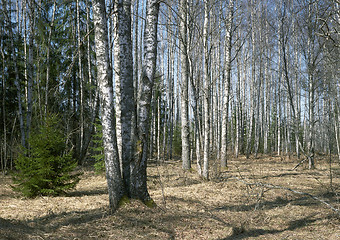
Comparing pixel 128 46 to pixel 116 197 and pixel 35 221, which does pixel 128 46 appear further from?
pixel 35 221

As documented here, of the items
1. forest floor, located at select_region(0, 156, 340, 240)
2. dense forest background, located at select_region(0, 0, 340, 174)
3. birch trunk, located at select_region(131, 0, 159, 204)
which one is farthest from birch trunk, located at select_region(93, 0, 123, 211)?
dense forest background, located at select_region(0, 0, 340, 174)

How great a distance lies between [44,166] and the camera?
6.93 meters

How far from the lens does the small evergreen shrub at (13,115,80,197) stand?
271 inches

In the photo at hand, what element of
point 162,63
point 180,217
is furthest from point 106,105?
point 162,63

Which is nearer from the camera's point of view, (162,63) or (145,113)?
(145,113)

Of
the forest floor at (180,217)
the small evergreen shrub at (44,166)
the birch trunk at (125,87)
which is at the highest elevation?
the birch trunk at (125,87)

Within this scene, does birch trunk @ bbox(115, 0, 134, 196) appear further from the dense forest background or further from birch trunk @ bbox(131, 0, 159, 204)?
the dense forest background

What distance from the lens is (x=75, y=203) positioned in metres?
6.36

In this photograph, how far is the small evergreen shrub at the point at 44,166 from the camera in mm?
6875

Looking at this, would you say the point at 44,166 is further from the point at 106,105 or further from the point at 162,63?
the point at 162,63

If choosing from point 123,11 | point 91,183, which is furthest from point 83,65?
point 123,11

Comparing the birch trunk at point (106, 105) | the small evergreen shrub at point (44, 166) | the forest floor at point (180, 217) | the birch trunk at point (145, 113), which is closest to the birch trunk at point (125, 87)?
the birch trunk at point (145, 113)

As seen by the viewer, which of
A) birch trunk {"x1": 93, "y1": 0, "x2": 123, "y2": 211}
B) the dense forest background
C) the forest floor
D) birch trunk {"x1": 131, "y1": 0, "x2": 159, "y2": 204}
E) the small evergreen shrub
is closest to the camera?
the forest floor

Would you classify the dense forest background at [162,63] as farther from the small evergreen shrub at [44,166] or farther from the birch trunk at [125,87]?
the birch trunk at [125,87]
